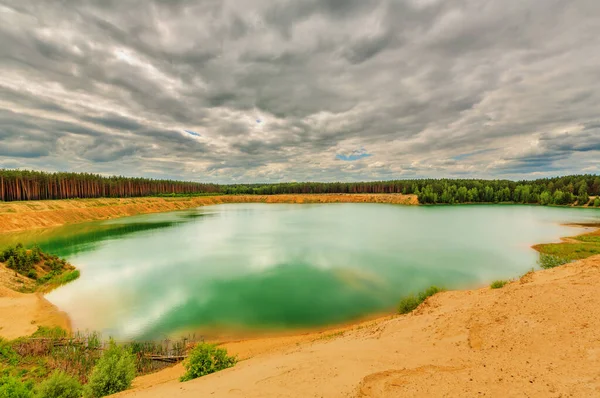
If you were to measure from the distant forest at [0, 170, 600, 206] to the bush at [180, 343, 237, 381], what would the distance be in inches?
3738

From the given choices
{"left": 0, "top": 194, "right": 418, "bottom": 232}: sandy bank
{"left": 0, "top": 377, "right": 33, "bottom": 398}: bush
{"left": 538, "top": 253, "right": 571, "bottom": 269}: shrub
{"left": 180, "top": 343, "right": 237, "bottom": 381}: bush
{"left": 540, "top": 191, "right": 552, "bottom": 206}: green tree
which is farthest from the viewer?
{"left": 540, "top": 191, "right": 552, "bottom": 206}: green tree

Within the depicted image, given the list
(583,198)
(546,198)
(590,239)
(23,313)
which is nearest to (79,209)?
(23,313)

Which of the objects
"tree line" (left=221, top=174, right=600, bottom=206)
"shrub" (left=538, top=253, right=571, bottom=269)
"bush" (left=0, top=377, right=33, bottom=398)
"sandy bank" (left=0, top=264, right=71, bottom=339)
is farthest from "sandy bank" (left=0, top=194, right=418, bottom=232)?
"shrub" (left=538, top=253, right=571, bottom=269)

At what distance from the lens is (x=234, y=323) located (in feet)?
55.9

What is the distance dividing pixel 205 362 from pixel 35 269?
27606mm

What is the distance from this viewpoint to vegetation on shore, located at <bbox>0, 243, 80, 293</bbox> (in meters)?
23.5

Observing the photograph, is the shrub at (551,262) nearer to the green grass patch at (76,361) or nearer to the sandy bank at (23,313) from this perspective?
the green grass patch at (76,361)

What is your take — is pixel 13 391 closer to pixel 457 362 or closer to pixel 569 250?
pixel 457 362

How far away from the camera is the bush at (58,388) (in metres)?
7.80

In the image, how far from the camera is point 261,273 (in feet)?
89.4

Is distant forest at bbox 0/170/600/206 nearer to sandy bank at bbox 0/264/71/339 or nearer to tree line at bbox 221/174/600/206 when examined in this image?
tree line at bbox 221/174/600/206

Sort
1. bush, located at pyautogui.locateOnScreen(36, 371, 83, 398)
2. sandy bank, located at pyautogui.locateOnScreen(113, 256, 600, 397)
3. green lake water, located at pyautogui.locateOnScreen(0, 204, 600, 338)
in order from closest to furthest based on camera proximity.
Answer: sandy bank, located at pyautogui.locateOnScreen(113, 256, 600, 397) → bush, located at pyautogui.locateOnScreen(36, 371, 83, 398) → green lake water, located at pyautogui.locateOnScreen(0, 204, 600, 338)

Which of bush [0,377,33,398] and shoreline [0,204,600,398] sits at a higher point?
shoreline [0,204,600,398]

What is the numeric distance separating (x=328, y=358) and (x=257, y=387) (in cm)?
267
